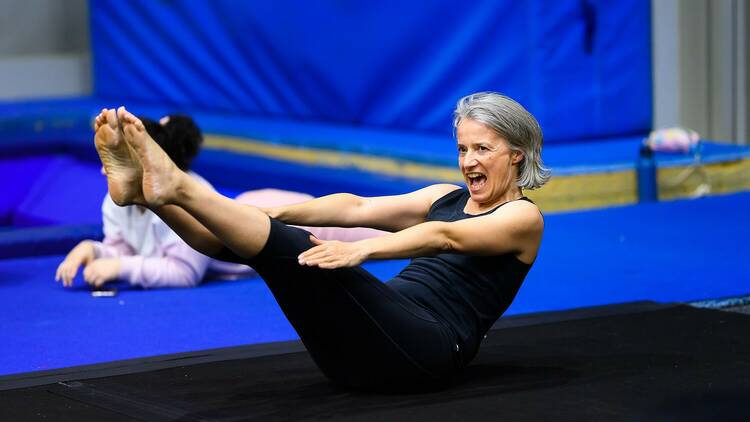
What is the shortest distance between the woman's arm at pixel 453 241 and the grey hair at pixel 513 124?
0.08 meters

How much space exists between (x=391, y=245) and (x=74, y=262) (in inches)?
66.5

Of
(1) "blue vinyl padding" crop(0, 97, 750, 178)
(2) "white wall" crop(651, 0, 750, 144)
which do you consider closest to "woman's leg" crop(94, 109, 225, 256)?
(1) "blue vinyl padding" crop(0, 97, 750, 178)

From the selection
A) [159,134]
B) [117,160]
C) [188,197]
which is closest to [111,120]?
[117,160]

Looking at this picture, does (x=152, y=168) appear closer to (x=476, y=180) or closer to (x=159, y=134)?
(x=476, y=180)

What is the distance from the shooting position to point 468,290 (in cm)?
245

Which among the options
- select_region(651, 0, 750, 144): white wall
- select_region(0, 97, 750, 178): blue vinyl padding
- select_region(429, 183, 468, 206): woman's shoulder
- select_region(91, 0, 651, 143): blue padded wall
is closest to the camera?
select_region(429, 183, 468, 206): woman's shoulder

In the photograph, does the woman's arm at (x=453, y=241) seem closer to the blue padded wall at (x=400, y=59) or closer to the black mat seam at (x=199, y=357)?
the black mat seam at (x=199, y=357)

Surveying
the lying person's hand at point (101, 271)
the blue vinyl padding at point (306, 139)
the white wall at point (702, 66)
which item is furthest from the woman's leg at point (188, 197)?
the white wall at point (702, 66)

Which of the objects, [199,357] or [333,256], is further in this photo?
[199,357]

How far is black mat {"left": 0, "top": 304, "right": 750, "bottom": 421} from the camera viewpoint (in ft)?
7.29

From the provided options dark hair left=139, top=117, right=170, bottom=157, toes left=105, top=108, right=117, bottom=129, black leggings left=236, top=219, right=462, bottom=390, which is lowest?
black leggings left=236, top=219, right=462, bottom=390

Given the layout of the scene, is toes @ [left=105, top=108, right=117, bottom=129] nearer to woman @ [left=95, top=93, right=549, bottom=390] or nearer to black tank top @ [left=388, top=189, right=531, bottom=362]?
woman @ [left=95, top=93, right=549, bottom=390]

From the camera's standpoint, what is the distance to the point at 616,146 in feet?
16.8

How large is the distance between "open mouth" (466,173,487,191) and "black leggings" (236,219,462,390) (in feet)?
0.92
